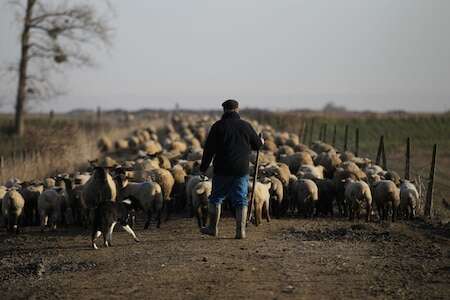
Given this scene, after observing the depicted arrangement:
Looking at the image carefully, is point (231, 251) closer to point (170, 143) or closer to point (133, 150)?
point (170, 143)

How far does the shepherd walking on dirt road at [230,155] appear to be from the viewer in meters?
11.9

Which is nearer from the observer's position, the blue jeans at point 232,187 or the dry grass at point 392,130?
the blue jeans at point 232,187

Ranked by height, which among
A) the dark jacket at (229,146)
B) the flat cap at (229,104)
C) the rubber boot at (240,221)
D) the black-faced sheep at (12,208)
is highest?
the flat cap at (229,104)

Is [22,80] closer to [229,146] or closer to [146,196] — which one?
[146,196]

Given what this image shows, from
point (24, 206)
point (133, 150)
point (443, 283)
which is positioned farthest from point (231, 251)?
point (133, 150)

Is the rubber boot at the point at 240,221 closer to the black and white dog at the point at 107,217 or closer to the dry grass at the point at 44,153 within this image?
the black and white dog at the point at 107,217

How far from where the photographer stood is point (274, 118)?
179 ft

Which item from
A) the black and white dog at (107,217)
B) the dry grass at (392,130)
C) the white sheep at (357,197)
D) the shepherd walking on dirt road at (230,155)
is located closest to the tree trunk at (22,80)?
the dry grass at (392,130)

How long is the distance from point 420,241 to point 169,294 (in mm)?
5656

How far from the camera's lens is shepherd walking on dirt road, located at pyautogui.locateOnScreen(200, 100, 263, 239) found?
11914mm

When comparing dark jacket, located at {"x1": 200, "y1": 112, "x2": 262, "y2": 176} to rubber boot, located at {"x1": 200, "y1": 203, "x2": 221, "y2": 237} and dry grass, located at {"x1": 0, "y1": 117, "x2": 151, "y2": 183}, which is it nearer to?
rubber boot, located at {"x1": 200, "y1": 203, "x2": 221, "y2": 237}

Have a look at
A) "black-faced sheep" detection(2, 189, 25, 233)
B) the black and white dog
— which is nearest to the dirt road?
the black and white dog

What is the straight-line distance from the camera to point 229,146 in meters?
11.9

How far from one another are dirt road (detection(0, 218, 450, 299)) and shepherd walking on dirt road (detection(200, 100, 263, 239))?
2.57 feet
